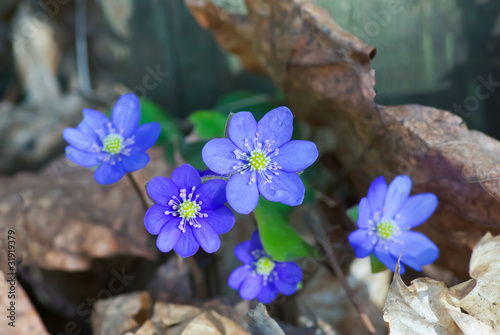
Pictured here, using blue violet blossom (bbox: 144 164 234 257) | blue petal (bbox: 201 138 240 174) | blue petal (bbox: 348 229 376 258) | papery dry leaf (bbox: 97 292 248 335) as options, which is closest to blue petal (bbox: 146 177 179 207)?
blue violet blossom (bbox: 144 164 234 257)

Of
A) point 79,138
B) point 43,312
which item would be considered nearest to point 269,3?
point 79,138

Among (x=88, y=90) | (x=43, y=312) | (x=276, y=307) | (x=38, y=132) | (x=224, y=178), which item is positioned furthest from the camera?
(x=88, y=90)

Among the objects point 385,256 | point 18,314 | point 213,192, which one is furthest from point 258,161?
point 18,314

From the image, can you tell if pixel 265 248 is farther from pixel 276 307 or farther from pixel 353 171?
pixel 353 171

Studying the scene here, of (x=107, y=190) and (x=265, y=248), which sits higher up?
(x=265, y=248)

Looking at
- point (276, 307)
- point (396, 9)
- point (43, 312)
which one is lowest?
point (43, 312)

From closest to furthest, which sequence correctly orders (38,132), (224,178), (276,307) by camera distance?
(224,178) → (276,307) → (38,132)

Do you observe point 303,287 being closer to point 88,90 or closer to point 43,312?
point 43,312

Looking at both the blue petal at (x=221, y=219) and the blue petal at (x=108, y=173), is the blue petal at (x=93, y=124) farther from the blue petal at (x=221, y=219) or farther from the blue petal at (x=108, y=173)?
the blue petal at (x=221, y=219)

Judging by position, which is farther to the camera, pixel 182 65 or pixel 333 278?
pixel 182 65
